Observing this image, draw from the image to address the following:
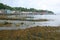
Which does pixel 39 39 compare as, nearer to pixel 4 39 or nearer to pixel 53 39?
pixel 53 39

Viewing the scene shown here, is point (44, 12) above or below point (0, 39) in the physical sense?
below

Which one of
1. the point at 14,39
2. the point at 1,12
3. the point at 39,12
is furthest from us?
the point at 39,12

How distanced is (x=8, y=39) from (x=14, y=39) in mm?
643

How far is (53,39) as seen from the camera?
1461 cm

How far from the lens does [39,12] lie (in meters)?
143

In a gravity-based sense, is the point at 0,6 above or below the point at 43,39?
below

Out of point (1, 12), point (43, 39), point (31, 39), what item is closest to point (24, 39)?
point (31, 39)

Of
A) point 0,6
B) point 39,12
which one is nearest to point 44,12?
point 39,12

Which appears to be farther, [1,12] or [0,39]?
[1,12]

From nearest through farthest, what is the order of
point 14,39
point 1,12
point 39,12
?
1. point 14,39
2. point 1,12
3. point 39,12

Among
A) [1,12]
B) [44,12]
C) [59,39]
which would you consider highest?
[59,39]

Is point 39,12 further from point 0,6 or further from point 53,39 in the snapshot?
point 53,39

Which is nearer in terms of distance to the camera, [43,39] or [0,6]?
[43,39]

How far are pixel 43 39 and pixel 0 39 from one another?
382cm
